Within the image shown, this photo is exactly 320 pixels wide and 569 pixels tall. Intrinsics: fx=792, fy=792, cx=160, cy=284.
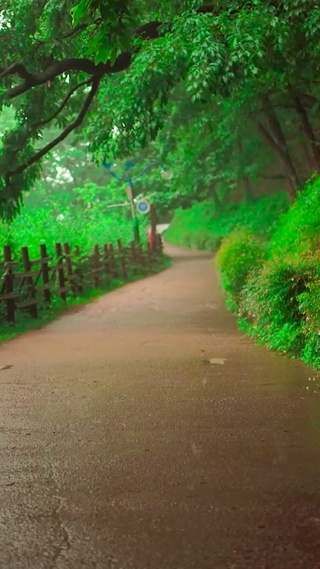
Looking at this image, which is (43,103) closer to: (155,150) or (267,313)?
(267,313)

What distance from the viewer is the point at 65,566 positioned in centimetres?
384

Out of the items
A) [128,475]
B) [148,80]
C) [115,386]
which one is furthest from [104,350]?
[128,475]

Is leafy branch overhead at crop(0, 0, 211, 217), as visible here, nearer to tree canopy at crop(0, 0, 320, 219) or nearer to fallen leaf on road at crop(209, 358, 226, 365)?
tree canopy at crop(0, 0, 320, 219)

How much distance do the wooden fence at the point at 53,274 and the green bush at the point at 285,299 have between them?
6053 millimetres

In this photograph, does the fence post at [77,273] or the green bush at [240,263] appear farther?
the fence post at [77,273]

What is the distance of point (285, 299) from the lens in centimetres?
1123

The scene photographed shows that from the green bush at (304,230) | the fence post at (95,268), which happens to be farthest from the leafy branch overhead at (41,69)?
the fence post at (95,268)

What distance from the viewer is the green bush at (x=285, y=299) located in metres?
10.6

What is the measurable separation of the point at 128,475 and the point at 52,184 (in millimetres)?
62273

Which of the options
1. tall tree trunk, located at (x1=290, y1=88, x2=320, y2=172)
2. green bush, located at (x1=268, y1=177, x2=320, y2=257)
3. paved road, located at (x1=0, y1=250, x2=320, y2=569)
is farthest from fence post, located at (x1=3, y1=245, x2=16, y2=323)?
tall tree trunk, located at (x1=290, y1=88, x2=320, y2=172)

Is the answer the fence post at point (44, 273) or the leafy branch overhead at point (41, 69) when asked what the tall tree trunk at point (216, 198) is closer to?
the leafy branch overhead at point (41, 69)

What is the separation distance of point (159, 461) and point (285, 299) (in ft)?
19.4

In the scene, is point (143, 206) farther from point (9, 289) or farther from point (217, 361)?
point (217, 361)

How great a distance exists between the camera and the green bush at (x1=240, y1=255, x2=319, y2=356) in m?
10.6
